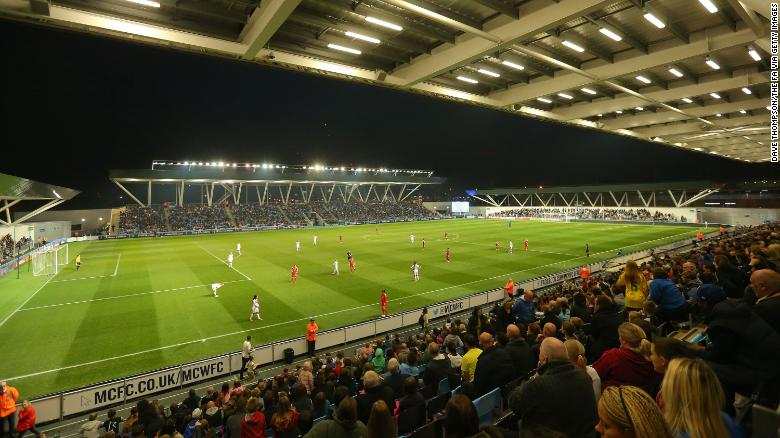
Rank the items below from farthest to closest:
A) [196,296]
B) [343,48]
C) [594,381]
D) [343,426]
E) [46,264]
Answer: [46,264] < [196,296] < [343,48] < [594,381] < [343,426]

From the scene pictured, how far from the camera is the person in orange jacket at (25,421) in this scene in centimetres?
895

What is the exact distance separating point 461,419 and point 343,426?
5.10 ft

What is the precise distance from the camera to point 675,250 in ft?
100

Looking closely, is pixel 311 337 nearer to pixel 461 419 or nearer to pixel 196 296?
pixel 196 296

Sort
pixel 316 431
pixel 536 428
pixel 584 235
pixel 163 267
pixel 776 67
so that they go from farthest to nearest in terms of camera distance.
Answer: pixel 584 235, pixel 163 267, pixel 776 67, pixel 316 431, pixel 536 428

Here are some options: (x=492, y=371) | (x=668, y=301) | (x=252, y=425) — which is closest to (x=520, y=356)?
(x=492, y=371)

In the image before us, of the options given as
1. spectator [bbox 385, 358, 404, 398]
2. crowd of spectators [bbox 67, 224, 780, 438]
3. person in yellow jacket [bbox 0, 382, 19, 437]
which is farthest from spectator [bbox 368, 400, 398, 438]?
person in yellow jacket [bbox 0, 382, 19, 437]

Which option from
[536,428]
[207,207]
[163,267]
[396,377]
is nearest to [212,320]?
[396,377]

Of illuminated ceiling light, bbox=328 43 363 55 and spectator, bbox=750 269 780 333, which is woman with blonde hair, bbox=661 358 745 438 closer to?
spectator, bbox=750 269 780 333

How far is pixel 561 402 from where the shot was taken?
2.94 meters

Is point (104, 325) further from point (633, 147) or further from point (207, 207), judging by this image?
point (633, 147)

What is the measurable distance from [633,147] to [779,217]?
129 feet

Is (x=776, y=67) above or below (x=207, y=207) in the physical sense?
above

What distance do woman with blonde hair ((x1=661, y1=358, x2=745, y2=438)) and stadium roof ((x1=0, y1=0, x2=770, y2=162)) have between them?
6660 mm
